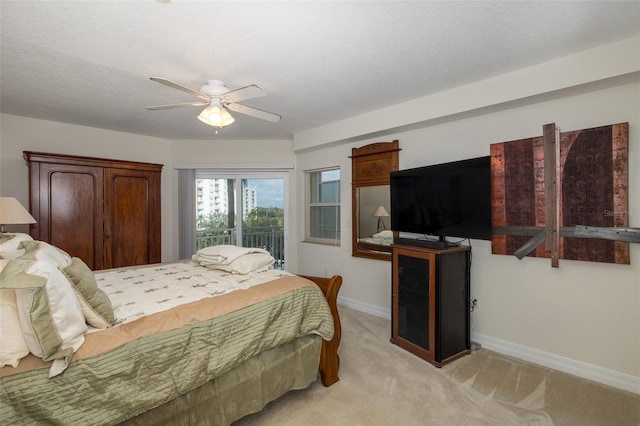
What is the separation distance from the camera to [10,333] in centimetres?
113

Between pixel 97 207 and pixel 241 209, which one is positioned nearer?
pixel 97 207

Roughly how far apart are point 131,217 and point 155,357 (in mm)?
2924

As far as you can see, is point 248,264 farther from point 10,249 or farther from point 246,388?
point 10,249

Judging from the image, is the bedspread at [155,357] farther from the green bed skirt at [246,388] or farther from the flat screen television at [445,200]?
the flat screen television at [445,200]

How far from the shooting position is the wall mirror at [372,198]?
3580 millimetres

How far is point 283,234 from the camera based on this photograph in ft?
15.9

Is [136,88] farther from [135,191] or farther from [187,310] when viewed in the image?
[187,310]

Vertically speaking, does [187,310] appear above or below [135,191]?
below

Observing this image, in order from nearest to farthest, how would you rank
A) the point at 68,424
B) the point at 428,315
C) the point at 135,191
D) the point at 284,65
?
the point at 68,424, the point at 284,65, the point at 428,315, the point at 135,191

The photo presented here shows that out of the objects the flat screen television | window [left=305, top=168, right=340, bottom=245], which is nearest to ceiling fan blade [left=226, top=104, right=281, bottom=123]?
the flat screen television

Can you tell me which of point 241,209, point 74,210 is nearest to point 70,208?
point 74,210

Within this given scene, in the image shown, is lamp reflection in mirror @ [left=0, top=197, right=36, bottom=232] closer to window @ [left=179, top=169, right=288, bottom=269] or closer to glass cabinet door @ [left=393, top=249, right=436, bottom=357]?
window @ [left=179, top=169, right=288, bottom=269]

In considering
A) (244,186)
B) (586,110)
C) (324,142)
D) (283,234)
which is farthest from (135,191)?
(586,110)

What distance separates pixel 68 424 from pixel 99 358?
0.79 feet
